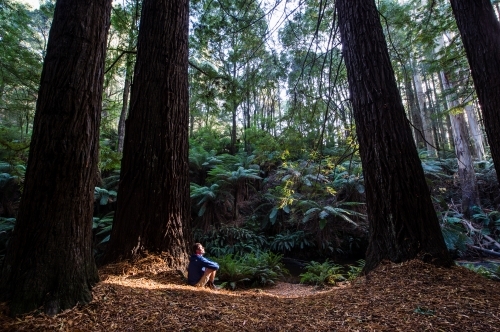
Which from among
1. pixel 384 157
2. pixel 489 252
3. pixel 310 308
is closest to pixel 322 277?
pixel 384 157

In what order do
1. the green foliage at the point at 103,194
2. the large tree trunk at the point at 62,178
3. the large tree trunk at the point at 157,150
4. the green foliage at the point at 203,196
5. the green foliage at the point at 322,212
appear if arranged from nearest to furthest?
the large tree trunk at the point at 62,178 < the large tree trunk at the point at 157,150 < the green foliage at the point at 322,212 < the green foliage at the point at 103,194 < the green foliage at the point at 203,196

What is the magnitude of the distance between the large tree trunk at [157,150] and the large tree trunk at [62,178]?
1.11 metres

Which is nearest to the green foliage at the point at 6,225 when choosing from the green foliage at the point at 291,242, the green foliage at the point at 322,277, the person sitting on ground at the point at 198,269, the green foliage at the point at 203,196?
the green foliage at the point at 203,196

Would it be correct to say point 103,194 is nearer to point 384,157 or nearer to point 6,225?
point 6,225

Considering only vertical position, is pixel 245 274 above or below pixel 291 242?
below

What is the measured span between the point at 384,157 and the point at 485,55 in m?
1.57

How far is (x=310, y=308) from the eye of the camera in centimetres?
234

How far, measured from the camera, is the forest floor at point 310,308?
181 centimetres

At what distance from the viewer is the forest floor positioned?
181 centimetres

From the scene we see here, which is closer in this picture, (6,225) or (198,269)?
(198,269)

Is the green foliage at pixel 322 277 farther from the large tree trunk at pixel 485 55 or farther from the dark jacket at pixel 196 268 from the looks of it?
the large tree trunk at pixel 485 55

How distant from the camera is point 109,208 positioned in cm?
1037

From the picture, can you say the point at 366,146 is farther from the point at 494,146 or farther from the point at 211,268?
the point at 211,268

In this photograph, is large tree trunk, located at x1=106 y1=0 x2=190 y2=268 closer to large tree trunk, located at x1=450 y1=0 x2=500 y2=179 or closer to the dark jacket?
the dark jacket
